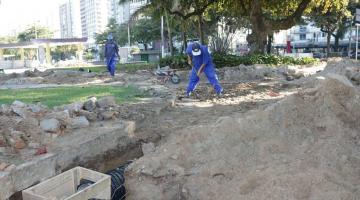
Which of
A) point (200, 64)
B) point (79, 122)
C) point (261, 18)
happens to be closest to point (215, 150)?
point (79, 122)

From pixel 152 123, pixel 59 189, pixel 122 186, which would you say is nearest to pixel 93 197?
pixel 59 189

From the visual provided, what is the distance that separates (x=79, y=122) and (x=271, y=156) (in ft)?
9.78

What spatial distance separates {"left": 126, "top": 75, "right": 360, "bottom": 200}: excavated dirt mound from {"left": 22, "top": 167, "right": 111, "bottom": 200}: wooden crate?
26.7 inches

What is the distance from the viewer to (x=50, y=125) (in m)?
5.88

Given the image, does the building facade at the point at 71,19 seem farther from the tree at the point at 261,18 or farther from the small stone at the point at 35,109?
the small stone at the point at 35,109

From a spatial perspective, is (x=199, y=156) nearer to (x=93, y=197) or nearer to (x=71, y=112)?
(x=93, y=197)

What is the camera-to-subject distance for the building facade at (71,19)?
114019 mm

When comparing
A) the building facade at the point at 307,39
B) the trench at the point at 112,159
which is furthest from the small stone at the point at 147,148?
the building facade at the point at 307,39

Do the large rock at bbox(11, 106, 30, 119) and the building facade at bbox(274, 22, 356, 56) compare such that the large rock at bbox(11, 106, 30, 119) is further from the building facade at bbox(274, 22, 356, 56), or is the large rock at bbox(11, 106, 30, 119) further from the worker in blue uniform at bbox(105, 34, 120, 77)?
the building facade at bbox(274, 22, 356, 56)

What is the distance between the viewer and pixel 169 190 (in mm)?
5098

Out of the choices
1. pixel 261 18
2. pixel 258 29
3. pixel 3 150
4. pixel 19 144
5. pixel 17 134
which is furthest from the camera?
pixel 261 18

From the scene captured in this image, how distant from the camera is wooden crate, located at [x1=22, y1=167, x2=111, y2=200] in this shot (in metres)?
4.23

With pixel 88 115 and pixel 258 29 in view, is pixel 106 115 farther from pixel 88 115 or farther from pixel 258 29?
pixel 258 29

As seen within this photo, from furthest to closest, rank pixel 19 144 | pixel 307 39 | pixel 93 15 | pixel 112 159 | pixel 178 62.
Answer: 1. pixel 93 15
2. pixel 307 39
3. pixel 178 62
4. pixel 112 159
5. pixel 19 144
